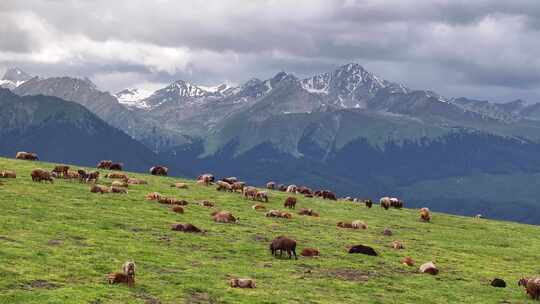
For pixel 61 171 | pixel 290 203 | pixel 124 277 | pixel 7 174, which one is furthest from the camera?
pixel 61 171

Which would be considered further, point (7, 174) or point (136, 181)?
point (136, 181)

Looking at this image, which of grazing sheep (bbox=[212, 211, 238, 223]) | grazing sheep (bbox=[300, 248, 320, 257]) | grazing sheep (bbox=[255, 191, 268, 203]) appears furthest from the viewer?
grazing sheep (bbox=[255, 191, 268, 203])

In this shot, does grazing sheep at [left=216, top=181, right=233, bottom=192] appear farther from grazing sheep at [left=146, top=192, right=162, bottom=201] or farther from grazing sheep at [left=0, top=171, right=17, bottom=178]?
grazing sheep at [left=0, top=171, right=17, bottom=178]

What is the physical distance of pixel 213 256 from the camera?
41156 mm

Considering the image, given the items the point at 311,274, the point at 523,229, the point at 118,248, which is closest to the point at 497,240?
the point at 523,229

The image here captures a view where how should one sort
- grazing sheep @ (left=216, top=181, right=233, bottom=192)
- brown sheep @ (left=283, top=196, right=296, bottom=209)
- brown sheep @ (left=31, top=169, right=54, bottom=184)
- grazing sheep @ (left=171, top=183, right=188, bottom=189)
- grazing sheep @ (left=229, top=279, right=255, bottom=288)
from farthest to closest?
1. grazing sheep @ (left=216, top=181, right=233, bottom=192)
2. grazing sheep @ (left=171, top=183, right=188, bottom=189)
3. brown sheep @ (left=283, top=196, right=296, bottom=209)
4. brown sheep @ (left=31, top=169, right=54, bottom=184)
5. grazing sheep @ (left=229, top=279, right=255, bottom=288)

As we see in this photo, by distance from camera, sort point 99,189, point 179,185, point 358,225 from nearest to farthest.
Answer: point 358,225 → point 99,189 → point 179,185

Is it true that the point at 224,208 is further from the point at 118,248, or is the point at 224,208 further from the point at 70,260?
the point at 70,260

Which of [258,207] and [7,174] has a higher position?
[7,174]

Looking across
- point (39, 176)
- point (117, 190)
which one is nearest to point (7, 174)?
point (39, 176)

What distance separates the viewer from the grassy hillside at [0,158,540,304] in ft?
103

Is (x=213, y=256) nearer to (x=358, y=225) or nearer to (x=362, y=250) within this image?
(x=362, y=250)

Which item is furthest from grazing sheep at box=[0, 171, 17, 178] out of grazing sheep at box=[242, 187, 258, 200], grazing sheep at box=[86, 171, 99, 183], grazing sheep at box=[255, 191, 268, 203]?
grazing sheep at box=[255, 191, 268, 203]

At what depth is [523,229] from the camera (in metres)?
75.2
